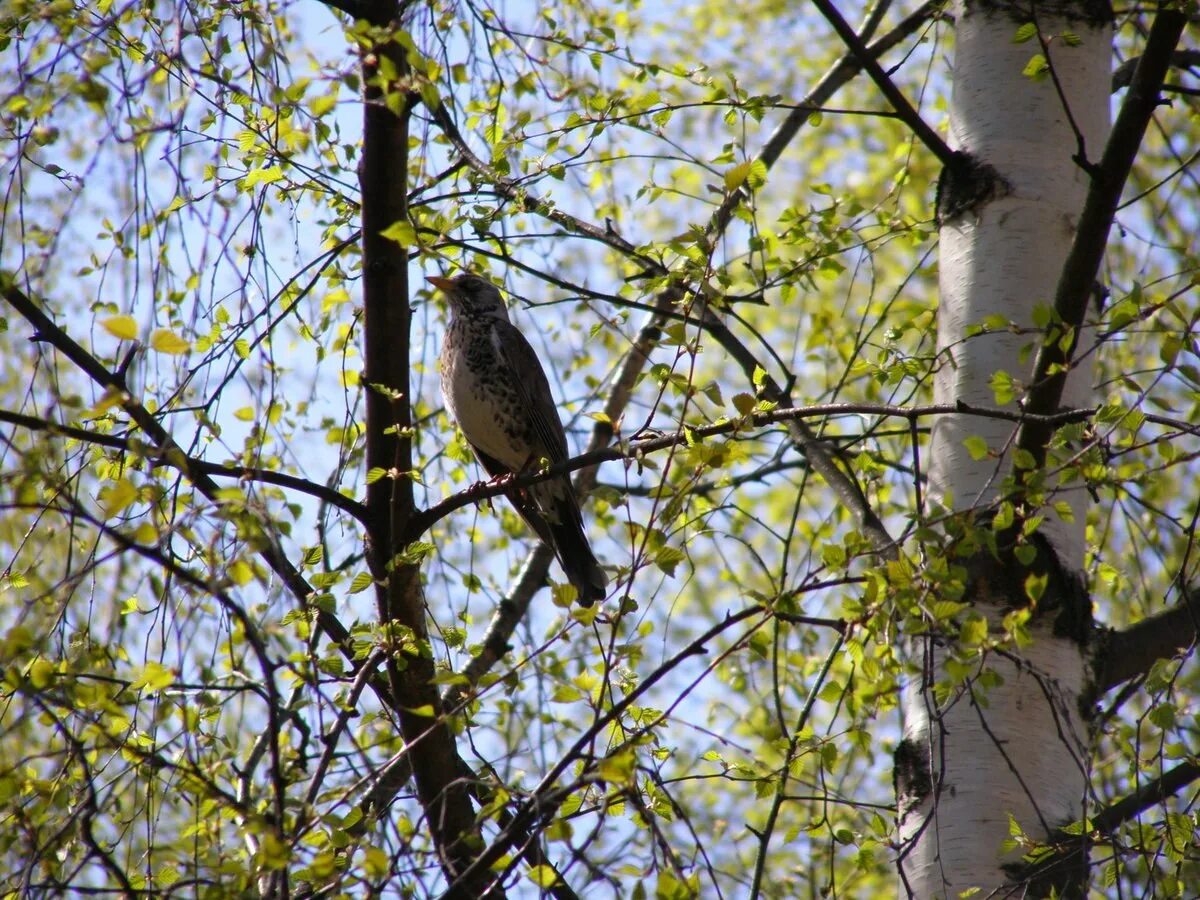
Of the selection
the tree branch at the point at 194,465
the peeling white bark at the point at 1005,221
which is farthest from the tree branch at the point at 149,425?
the peeling white bark at the point at 1005,221

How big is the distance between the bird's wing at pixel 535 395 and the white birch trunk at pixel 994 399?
87.1 inches

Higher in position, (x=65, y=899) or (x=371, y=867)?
(x=65, y=899)

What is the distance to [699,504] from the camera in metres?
4.31

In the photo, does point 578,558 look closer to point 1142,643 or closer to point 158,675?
point 1142,643

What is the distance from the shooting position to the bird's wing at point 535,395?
539cm

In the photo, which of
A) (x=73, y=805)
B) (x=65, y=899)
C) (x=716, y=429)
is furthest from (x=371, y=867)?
(x=716, y=429)

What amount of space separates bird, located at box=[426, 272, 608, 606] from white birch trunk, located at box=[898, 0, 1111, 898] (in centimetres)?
198

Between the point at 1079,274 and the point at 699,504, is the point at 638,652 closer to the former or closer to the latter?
the point at 1079,274

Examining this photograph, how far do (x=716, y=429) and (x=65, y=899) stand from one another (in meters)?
1.49

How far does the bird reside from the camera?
5.07 m

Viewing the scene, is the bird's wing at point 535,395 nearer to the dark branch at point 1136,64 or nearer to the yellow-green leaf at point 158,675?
the dark branch at point 1136,64

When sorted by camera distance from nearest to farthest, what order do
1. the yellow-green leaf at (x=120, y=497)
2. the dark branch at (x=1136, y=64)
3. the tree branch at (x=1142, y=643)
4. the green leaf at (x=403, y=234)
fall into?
the yellow-green leaf at (x=120, y=497), the green leaf at (x=403, y=234), the tree branch at (x=1142, y=643), the dark branch at (x=1136, y=64)

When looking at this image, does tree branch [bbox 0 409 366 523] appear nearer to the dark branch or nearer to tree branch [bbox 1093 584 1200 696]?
tree branch [bbox 1093 584 1200 696]

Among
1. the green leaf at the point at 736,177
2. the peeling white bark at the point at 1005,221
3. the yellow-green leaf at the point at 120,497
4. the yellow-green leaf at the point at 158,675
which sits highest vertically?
the peeling white bark at the point at 1005,221
